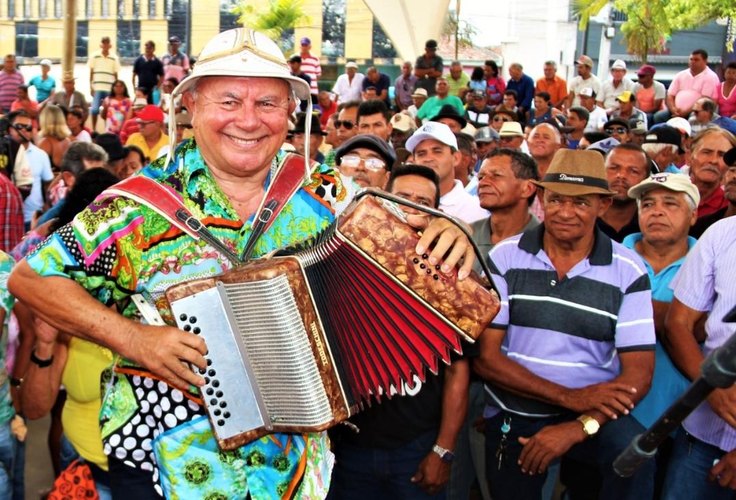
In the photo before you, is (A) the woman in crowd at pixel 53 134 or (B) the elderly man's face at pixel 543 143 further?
(A) the woman in crowd at pixel 53 134

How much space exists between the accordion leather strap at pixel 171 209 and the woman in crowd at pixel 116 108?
1337cm

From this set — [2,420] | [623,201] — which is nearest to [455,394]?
[2,420]

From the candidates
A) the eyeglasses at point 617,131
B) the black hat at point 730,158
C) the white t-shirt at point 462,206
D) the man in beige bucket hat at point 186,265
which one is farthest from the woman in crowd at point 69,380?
the eyeglasses at point 617,131

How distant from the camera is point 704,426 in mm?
4230

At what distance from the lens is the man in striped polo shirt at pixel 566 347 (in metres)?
4.25

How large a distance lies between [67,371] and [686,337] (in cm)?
284

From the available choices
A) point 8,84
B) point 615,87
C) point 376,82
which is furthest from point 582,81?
point 8,84

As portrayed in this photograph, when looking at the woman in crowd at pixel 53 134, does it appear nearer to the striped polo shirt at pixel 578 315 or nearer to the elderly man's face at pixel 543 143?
the elderly man's face at pixel 543 143

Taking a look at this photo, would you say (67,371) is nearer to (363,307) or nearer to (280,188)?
(280,188)

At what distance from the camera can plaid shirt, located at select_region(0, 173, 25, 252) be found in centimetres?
671

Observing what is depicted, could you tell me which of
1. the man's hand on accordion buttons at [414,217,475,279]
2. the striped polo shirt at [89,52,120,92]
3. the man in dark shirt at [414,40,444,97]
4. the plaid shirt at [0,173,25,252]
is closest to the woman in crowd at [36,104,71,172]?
the plaid shirt at [0,173,25,252]

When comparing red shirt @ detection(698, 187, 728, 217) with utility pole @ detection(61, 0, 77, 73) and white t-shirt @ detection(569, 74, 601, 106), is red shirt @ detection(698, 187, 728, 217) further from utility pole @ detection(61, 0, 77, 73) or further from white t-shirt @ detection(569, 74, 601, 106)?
utility pole @ detection(61, 0, 77, 73)

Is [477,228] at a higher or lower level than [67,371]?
higher

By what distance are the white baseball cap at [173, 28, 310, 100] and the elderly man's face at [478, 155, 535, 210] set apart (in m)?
2.58
